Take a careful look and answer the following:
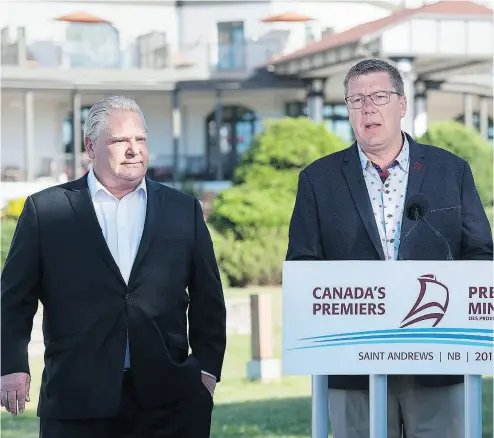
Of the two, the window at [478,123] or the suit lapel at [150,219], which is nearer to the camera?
the suit lapel at [150,219]

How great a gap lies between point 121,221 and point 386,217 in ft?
3.44

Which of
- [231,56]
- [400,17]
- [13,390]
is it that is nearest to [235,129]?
[231,56]

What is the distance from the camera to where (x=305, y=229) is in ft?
16.4

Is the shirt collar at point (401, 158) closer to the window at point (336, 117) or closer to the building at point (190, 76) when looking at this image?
the building at point (190, 76)

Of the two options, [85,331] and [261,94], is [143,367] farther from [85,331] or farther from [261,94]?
[261,94]

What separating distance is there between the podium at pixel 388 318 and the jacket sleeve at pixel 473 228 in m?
0.33

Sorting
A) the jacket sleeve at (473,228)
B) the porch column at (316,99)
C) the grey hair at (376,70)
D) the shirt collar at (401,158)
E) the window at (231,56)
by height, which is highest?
the window at (231,56)

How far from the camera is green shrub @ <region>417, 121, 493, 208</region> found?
2642 centimetres

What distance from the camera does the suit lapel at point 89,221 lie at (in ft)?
16.3

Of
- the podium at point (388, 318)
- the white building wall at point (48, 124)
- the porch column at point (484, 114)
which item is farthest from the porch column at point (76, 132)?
the podium at point (388, 318)

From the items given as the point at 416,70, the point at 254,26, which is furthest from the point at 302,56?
the point at 254,26

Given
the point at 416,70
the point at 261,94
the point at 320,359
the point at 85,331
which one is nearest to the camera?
the point at 320,359

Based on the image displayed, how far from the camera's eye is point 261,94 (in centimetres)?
4125

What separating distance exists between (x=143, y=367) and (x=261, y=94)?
3659 cm
